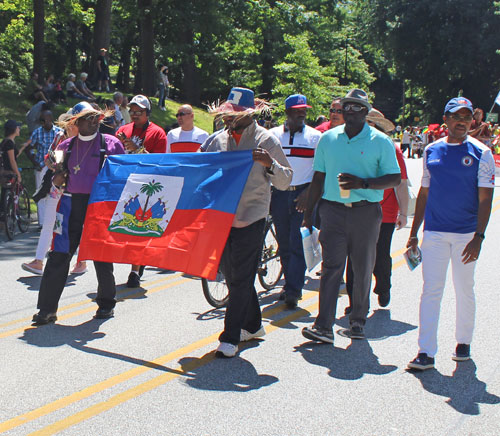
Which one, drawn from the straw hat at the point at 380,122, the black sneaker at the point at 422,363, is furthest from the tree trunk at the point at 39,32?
the black sneaker at the point at 422,363

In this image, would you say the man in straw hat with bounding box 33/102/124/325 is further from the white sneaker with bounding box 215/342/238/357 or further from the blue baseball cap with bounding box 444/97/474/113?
the blue baseball cap with bounding box 444/97/474/113

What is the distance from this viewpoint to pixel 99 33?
30812 millimetres

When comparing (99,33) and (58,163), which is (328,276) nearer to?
(58,163)

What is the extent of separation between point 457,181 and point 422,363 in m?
1.38

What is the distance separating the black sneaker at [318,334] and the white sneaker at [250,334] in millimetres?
418

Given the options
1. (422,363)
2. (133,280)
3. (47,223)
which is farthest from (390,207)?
(47,223)

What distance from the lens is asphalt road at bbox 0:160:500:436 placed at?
4.86 meters

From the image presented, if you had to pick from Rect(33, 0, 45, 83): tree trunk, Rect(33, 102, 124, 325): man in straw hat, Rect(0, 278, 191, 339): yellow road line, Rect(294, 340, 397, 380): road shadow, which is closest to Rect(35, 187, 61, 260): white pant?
Rect(0, 278, 191, 339): yellow road line

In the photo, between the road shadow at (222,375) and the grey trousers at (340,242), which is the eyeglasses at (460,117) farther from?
the road shadow at (222,375)

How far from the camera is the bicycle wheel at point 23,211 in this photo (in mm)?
13398

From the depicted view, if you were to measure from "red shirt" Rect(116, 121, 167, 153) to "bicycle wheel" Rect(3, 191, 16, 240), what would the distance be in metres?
4.24

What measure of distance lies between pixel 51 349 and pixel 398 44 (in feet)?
198

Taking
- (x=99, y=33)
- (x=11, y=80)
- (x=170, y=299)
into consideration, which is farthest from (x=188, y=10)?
(x=170, y=299)

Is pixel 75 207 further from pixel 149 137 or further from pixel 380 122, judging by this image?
pixel 380 122
